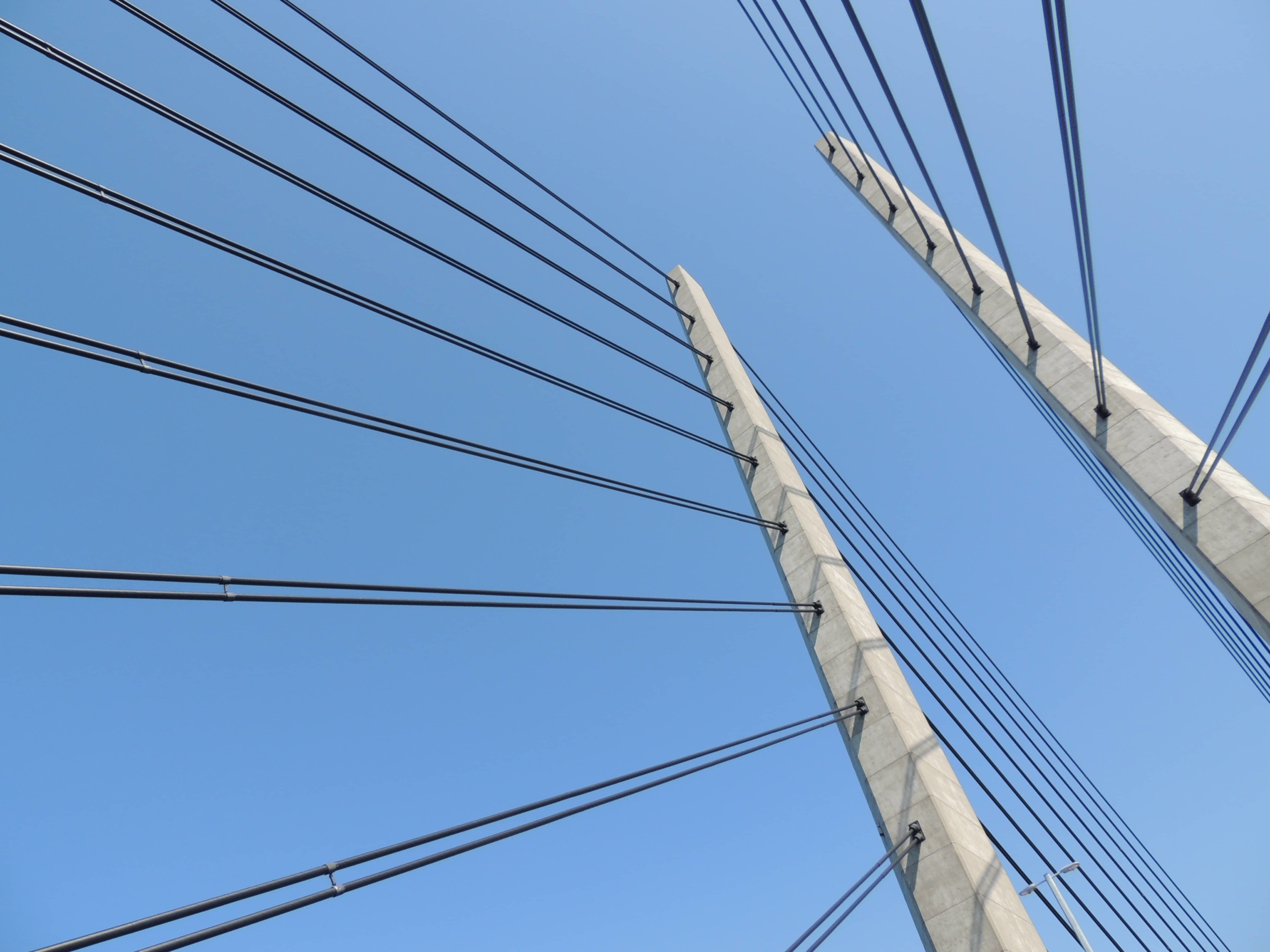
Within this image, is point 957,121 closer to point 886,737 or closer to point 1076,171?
point 1076,171

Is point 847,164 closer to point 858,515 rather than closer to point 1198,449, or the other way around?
point 858,515

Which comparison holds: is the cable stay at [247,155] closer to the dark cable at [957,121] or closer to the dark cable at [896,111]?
the dark cable at [957,121]

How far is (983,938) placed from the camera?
6336 mm

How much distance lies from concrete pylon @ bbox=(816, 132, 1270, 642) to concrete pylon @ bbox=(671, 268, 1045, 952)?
3505mm

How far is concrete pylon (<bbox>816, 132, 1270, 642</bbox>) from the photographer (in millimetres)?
7699

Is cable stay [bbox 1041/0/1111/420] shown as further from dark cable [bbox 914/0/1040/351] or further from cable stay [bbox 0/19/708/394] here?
cable stay [bbox 0/19/708/394]

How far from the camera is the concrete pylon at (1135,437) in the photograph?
25.3 ft

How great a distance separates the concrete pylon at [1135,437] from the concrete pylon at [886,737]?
3.51m

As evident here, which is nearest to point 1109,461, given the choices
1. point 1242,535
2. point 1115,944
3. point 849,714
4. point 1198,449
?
point 1198,449

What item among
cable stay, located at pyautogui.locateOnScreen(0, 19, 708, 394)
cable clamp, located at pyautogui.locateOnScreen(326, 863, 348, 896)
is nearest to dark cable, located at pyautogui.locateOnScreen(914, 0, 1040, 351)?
cable stay, located at pyautogui.locateOnScreen(0, 19, 708, 394)

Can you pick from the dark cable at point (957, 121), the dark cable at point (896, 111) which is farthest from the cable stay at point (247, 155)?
the dark cable at point (896, 111)

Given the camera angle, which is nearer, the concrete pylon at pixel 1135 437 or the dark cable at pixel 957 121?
the dark cable at pixel 957 121

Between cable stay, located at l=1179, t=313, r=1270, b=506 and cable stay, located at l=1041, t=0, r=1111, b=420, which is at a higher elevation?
cable stay, located at l=1041, t=0, r=1111, b=420

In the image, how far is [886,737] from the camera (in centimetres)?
779
